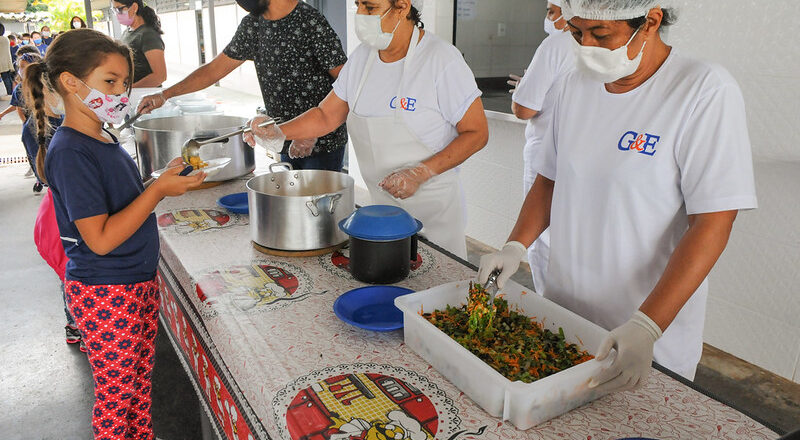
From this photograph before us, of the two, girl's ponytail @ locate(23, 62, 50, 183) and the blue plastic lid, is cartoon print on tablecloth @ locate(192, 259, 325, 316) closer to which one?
the blue plastic lid

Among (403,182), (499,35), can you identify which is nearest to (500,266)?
(403,182)

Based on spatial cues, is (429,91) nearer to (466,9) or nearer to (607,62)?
(607,62)

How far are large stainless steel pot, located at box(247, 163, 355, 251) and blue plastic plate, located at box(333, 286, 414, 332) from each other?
0.29 metres

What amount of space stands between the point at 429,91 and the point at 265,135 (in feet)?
2.12

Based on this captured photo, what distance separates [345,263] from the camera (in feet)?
5.06

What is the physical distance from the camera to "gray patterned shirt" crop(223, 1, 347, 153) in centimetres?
237

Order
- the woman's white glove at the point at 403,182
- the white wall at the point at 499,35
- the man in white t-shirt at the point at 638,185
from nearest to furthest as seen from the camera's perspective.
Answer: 1. the man in white t-shirt at the point at 638,185
2. the woman's white glove at the point at 403,182
3. the white wall at the point at 499,35

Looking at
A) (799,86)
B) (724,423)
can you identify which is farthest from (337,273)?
(799,86)

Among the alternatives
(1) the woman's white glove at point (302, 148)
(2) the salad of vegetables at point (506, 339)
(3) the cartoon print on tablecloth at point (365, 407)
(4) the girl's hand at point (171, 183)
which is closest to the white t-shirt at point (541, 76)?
(1) the woman's white glove at point (302, 148)

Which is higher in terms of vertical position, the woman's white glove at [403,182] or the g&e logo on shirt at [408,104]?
the g&e logo on shirt at [408,104]

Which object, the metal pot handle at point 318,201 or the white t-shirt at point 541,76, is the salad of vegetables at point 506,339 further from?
the white t-shirt at point 541,76

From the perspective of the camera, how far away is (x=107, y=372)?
1.46m

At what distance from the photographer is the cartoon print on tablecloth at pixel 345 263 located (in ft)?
4.86

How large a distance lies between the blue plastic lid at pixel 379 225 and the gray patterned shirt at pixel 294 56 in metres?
1.23
